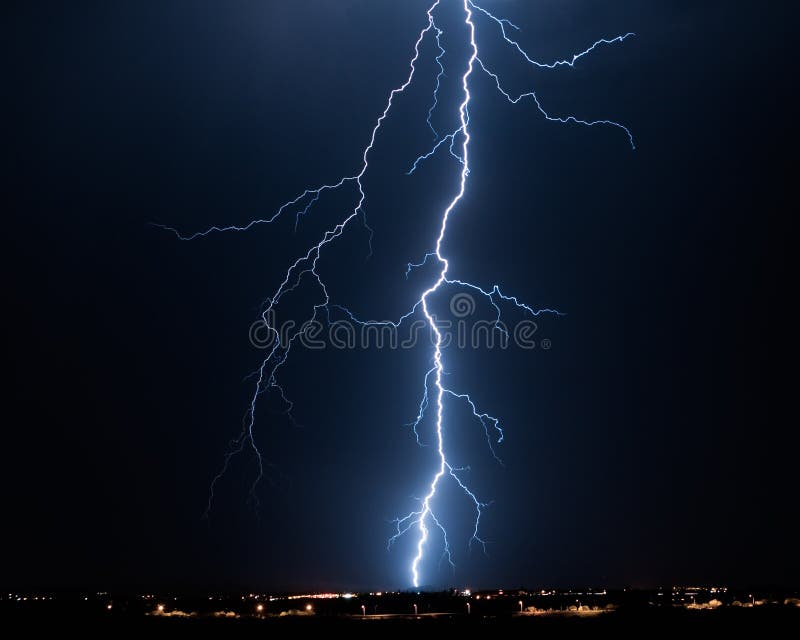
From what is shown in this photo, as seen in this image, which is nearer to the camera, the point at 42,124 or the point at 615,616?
the point at 615,616

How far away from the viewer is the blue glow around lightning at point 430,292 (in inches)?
415

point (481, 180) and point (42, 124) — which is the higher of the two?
point (42, 124)

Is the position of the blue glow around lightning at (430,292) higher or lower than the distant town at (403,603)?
higher

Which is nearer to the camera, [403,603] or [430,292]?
[403,603]

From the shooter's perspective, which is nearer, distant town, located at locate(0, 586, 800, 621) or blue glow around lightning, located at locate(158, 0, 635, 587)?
distant town, located at locate(0, 586, 800, 621)

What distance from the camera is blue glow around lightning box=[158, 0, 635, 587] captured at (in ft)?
34.6

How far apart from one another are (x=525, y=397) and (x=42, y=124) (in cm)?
688

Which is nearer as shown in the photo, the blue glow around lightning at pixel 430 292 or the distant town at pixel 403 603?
the distant town at pixel 403 603

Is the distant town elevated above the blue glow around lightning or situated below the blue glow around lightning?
below

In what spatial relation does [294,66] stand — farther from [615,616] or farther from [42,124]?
[615,616]

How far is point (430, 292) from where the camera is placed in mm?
10828

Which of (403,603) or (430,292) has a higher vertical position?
(430,292)

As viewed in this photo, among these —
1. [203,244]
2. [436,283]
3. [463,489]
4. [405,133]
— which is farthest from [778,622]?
[203,244]

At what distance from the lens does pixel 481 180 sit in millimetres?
10969
